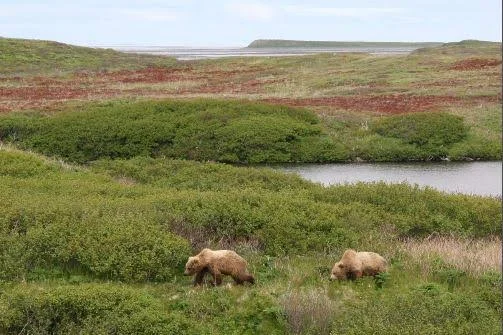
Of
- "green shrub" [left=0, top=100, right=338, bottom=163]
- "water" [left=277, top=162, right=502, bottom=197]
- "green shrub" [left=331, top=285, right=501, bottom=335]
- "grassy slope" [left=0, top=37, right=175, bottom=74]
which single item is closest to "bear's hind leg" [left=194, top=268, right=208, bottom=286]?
"green shrub" [left=331, top=285, right=501, bottom=335]

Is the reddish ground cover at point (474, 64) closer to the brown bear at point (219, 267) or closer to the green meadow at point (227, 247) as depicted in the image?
the green meadow at point (227, 247)

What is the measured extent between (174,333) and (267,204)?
6.82 m

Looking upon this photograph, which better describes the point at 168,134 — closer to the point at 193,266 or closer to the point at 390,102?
the point at 390,102

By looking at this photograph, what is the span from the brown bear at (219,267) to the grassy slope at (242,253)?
13.5 inches

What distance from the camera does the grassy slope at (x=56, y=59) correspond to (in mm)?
84062

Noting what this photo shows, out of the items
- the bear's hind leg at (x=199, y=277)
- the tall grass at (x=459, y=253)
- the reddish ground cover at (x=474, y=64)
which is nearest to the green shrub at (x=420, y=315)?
the tall grass at (x=459, y=253)

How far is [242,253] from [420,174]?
2013 centimetres

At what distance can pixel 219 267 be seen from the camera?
40.5ft

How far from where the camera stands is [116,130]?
37.0 meters

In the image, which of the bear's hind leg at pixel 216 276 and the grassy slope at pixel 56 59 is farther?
the grassy slope at pixel 56 59

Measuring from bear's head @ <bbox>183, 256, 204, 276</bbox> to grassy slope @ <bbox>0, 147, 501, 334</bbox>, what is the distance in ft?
1.31

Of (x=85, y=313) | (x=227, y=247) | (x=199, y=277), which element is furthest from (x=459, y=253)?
(x=85, y=313)

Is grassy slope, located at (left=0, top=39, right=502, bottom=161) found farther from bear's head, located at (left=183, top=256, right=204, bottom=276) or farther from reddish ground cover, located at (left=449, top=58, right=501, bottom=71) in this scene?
bear's head, located at (left=183, top=256, right=204, bottom=276)

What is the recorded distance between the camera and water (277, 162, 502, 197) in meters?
29.6
